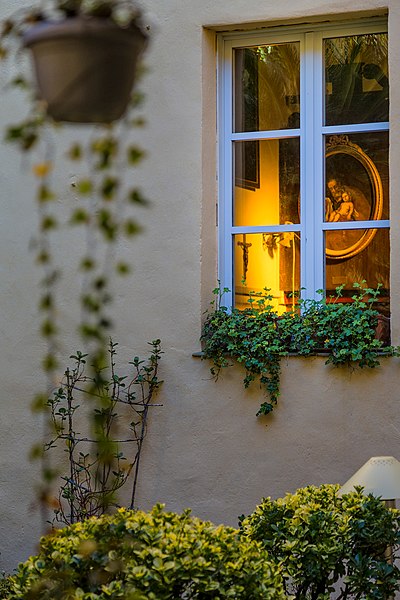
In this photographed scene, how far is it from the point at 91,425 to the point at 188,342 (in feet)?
2.39

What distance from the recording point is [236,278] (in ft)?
20.8

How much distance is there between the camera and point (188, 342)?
20.3 ft

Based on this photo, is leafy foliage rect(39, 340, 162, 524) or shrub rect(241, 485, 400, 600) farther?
leafy foliage rect(39, 340, 162, 524)

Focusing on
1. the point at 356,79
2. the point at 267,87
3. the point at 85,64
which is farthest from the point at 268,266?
the point at 85,64

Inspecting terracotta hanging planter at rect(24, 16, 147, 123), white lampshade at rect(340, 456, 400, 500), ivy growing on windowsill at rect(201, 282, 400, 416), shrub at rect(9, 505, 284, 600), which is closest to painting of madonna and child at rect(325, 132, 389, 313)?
ivy growing on windowsill at rect(201, 282, 400, 416)

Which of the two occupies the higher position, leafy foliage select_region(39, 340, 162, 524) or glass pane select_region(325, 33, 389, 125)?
glass pane select_region(325, 33, 389, 125)

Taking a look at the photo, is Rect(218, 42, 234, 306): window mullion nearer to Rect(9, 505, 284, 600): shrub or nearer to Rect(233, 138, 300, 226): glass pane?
Rect(233, 138, 300, 226): glass pane

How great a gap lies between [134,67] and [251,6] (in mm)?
3553

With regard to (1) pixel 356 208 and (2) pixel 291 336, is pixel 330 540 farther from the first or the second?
(1) pixel 356 208

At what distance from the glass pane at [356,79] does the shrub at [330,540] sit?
2399 millimetres

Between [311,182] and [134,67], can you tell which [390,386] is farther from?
[134,67]

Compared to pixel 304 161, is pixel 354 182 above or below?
below

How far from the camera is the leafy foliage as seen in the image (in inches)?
245

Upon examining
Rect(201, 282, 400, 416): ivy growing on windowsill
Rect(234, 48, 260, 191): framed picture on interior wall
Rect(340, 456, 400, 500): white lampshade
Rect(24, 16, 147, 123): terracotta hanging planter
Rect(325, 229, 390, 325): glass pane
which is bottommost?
Rect(340, 456, 400, 500): white lampshade
